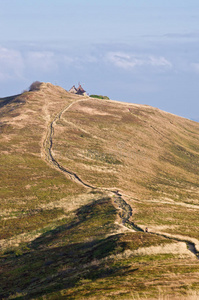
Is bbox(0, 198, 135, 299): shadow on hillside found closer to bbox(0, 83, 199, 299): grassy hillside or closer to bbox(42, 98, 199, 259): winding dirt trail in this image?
bbox(0, 83, 199, 299): grassy hillside

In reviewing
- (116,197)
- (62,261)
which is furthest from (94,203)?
(62,261)

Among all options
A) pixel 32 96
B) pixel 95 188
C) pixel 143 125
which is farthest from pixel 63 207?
pixel 32 96

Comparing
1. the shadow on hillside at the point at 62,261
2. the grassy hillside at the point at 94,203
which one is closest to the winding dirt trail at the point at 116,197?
the grassy hillside at the point at 94,203

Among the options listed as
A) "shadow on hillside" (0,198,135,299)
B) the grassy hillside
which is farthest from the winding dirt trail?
"shadow on hillside" (0,198,135,299)

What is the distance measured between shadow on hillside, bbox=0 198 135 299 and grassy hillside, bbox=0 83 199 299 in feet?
0.61

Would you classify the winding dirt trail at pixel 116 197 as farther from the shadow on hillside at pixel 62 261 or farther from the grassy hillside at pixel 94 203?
the shadow on hillside at pixel 62 261

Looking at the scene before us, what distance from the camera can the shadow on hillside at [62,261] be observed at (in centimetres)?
3194

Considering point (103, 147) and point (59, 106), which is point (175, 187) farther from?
point (59, 106)

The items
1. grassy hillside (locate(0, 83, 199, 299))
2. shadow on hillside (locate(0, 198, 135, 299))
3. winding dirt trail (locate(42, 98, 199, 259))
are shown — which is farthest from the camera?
winding dirt trail (locate(42, 98, 199, 259))

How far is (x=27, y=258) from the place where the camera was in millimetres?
44406

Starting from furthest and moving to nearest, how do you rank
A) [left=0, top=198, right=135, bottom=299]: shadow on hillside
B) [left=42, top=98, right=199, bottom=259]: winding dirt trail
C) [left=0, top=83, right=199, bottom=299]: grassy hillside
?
[left=42, top=98, right=199, bottom=259]: winding dirt trail
[left=0, top=198, right=135, bottom=299]: shadow on hillside
[left=0, top=83, right=199, bottom=299]: grassy hillside

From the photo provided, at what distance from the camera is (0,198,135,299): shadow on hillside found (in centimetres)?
3194

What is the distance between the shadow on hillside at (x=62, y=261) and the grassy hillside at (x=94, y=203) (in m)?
0.19

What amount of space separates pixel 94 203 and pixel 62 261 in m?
29.6
